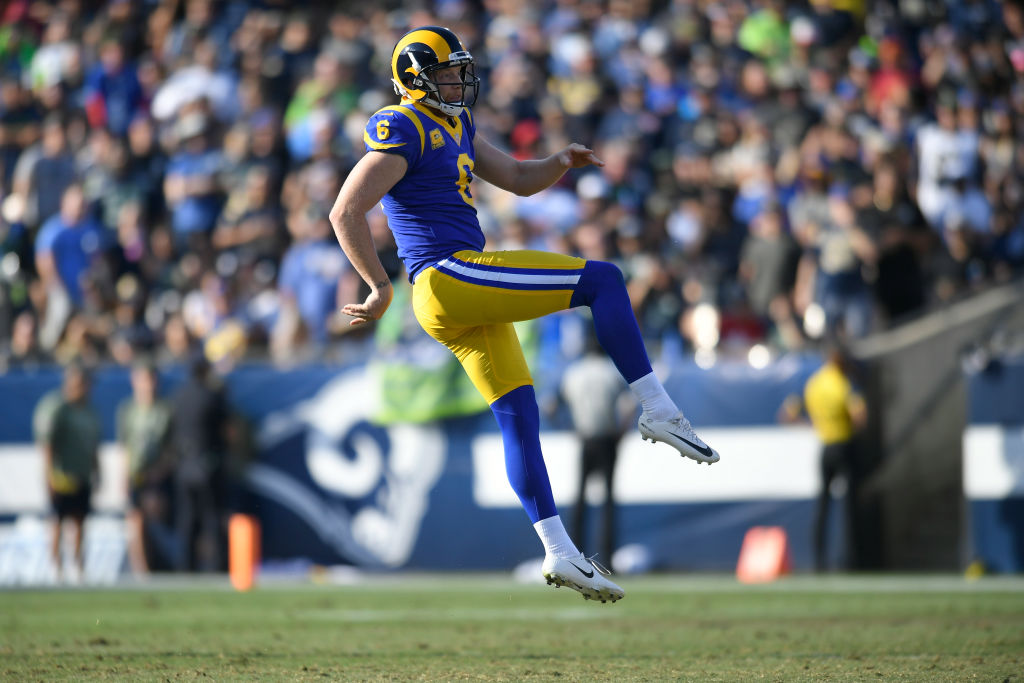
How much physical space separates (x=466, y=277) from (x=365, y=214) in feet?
1.65

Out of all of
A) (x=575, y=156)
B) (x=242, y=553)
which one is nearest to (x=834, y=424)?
(x=242, y=553)

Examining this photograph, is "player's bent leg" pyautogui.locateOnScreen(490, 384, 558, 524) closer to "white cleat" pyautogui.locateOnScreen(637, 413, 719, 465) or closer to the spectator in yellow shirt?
"white cleat" pyautogui.locateOnScreen(637, 413, 719, 465)

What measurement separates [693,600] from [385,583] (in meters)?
3.44

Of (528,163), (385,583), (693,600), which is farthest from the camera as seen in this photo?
(385,583)

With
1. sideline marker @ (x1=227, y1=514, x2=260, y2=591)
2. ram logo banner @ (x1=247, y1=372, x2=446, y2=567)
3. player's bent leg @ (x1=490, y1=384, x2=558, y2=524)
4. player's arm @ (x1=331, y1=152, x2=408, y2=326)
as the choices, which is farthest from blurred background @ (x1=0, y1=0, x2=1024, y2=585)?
player's arm @ (x1=331, y1=152, x2=408, y2=326)

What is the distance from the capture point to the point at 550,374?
514 inches

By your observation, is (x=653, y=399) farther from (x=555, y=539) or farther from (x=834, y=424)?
(x=834, y=424)

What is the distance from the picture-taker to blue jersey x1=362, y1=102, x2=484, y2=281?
6148 mm

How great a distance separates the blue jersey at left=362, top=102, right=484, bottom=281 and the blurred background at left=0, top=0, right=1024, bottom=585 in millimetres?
6527

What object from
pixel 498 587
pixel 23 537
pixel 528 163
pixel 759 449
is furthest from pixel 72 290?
pixel 528 163

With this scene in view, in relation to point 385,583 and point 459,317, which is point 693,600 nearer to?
point 385,583

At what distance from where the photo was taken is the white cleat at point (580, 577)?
620 cm

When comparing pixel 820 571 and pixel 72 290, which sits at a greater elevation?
pixel 72 290

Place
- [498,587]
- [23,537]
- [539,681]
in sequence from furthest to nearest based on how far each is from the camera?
[23,537], [498,587], [539,681]
